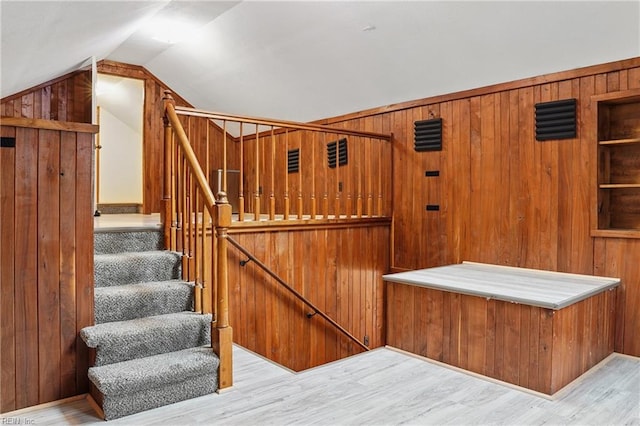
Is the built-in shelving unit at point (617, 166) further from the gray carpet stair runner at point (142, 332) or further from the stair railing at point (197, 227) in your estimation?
the gray carpet stair runner at point (142, 332)

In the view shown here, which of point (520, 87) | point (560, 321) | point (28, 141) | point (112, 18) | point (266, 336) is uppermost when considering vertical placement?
point (112, 18)

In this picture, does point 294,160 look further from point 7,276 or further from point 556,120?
point 7,276

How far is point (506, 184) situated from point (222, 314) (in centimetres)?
307

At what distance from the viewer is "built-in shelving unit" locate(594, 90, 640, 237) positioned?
3742mm

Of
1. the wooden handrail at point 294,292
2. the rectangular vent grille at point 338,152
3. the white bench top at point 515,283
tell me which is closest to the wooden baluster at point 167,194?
the wooden handrail at point 294,292

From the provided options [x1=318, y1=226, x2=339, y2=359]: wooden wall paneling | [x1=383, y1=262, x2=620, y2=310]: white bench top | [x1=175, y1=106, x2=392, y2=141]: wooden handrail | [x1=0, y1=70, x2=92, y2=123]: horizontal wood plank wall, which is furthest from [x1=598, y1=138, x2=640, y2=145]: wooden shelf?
[x1=0, y1=70, x2=92, y2=123]: horizontal wood plank wall

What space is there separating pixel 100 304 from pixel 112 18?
6.78 feet

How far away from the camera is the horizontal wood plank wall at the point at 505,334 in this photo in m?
2.93

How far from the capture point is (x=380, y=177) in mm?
5523

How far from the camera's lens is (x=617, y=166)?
390 centimetres

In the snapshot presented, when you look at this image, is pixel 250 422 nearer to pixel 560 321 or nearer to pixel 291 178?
pixel 560 321

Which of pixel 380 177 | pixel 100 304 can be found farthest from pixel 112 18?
pixel 380 177

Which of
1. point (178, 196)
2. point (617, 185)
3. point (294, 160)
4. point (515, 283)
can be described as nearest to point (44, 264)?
point (178, 196)

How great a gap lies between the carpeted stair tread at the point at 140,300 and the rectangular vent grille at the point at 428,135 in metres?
3.06
